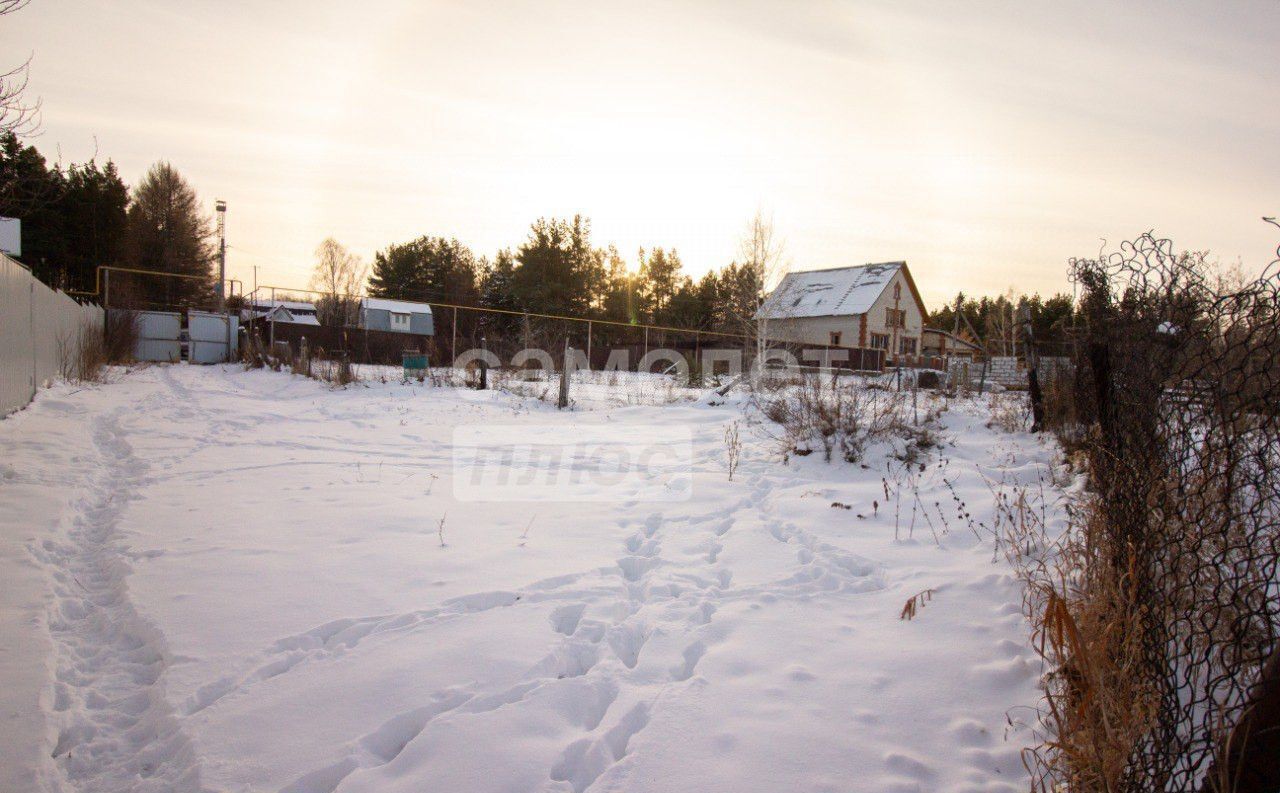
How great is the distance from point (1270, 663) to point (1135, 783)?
53 centimetres

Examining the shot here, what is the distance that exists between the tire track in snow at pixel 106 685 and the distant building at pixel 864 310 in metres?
30.8

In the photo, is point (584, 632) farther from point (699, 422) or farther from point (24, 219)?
point (24, 219)

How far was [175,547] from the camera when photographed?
367 centimetres

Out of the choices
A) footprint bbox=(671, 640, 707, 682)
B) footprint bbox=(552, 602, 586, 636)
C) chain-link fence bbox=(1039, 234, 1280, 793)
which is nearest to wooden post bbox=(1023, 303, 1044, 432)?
chain-link fence bbox=(1039, 234, 1280, 793)

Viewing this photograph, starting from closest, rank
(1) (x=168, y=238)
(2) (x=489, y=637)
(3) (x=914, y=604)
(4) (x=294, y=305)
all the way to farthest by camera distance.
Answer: (2) (x=489, y=637) → (3) (x=914, y=604) → (1) (x=168, y=238) → (4) (x=294, y=305)

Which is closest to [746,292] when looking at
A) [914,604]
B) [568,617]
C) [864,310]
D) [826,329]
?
[864,310]

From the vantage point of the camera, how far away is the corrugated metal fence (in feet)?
22.7

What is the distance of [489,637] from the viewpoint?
2.79 metres

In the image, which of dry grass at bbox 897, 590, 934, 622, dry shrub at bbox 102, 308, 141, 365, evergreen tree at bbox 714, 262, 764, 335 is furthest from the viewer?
evergreen tree at bbox 714, 262, 764, 335

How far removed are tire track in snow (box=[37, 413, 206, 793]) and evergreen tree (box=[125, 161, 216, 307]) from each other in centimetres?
3006

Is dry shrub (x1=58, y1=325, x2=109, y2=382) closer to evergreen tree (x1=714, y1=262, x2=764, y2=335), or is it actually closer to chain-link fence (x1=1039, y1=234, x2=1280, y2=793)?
chain-link fence (x1=1039, y1=234, x2=1280, y2=793)

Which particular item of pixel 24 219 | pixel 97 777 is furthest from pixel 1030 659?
pixel 24 219

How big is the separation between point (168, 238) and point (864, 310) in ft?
123

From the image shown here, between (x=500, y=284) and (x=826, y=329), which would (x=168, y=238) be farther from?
(x=826, y=329)
